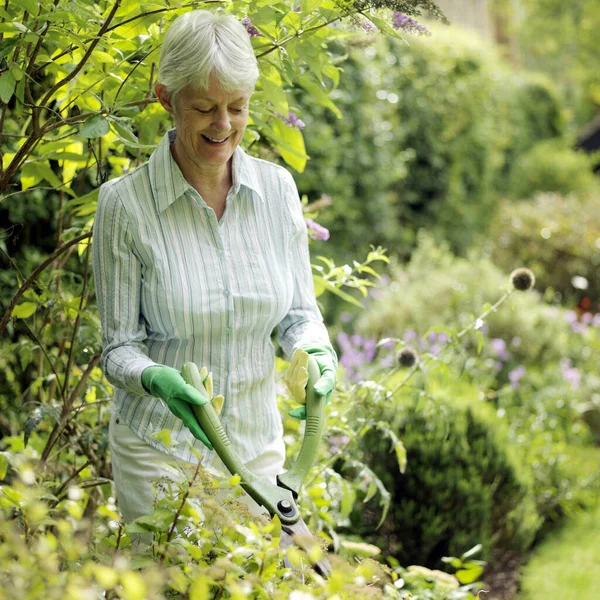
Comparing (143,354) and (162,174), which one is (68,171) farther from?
(143,354)

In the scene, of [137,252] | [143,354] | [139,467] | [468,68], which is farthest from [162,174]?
[468,68]

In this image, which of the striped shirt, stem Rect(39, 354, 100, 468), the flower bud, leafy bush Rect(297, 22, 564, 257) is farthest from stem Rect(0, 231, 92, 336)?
leafy bush Rect(297, 22, 564, 257)

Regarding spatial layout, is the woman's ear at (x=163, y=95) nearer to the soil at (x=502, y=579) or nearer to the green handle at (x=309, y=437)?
the green handle at (x=309, y=437)

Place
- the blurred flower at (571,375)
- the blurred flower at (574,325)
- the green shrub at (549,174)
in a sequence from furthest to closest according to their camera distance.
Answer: the green shrub at (549,174), the blurred flower at (574,325), the blurred flower at (571,375)

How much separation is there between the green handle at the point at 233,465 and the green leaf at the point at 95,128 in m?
0.59

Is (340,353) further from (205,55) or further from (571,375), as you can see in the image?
(205,55)

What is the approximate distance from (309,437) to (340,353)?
13.1 ft

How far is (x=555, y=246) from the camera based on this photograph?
7.99 m

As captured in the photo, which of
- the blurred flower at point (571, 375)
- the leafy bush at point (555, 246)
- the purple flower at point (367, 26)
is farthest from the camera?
the leafy bush at point (555, 246)

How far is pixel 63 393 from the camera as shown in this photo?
2.67 m

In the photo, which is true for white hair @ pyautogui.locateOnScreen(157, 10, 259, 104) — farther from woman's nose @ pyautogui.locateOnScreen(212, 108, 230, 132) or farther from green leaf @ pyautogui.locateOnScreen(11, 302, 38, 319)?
green leaf @ pyautogui.locateOnScreen(11, 302, 38, 319)

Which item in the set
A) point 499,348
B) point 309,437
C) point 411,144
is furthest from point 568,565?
point 411,144

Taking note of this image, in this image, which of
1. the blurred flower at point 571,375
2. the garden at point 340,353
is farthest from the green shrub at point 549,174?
the blurred flower at point 571,375

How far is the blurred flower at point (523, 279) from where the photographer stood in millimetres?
3352
